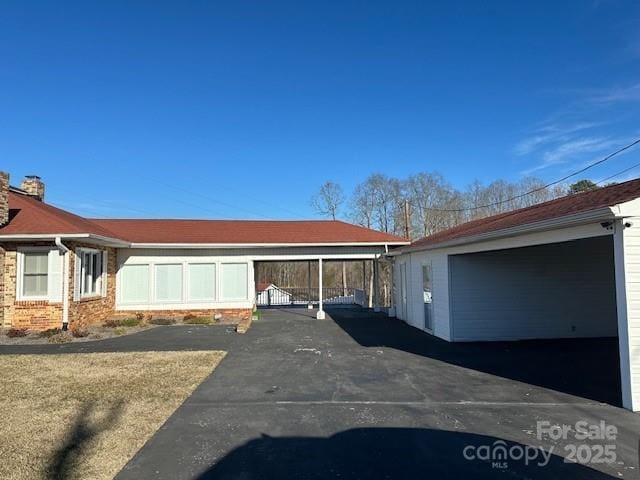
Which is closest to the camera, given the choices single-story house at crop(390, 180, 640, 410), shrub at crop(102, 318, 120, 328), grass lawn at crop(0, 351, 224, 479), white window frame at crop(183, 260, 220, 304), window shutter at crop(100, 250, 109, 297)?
grass lawn at crop(0, 351, 224, 479)

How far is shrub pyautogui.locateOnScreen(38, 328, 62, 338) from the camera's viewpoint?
41.5 ft

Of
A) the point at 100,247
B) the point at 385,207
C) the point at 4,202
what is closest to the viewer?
the point at 4,202

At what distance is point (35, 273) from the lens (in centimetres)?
1385

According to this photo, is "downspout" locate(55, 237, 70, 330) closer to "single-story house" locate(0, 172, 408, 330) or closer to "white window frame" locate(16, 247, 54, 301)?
"single-story house" locate(0, 172, 408, 330)

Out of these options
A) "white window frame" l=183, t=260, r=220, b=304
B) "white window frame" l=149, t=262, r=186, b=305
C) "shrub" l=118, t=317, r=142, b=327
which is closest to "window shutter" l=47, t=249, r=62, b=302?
"shrub" l=118, t=317, r=142, b=327

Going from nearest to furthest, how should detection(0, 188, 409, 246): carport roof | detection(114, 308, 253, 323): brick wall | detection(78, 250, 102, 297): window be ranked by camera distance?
detection(0, 188, 409, 246): carport roof, detection(78, 250, 102, 297): window, detection(114, 308, 253, 323): brick wall

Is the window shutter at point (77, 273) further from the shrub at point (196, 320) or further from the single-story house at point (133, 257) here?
the shrub at point (196, 320)

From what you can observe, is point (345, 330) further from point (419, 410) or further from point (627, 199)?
point (627, 199)

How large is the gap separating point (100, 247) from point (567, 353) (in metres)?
15.3

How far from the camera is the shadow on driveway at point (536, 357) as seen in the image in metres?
7.38

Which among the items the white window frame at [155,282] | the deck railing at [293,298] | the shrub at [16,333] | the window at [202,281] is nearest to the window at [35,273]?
the shrub at [16,333]

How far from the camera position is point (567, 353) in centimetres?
1009

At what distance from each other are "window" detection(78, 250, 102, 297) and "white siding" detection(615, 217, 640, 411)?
1459cm

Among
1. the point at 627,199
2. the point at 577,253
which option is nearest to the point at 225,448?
the point at 627,199
